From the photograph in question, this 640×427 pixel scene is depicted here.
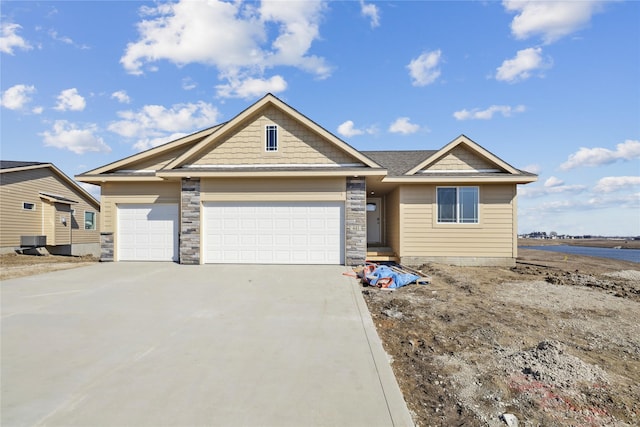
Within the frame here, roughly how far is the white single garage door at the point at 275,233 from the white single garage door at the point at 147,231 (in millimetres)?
1843

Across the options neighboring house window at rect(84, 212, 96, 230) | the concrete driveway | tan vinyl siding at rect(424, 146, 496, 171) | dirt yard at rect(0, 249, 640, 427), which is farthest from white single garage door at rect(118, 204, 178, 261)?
neighboring house window at rect(84, 212, 96, 230)

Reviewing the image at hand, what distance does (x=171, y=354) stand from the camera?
4.25 metres

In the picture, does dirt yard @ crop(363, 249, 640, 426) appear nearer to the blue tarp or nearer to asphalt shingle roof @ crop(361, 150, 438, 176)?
the blue tarp

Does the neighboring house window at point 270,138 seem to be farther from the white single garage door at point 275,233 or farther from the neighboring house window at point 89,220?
the neighboring house window at point 89,220

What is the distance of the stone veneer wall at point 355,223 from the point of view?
11.3 metres

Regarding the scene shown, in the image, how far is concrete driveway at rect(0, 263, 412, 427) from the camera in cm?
302

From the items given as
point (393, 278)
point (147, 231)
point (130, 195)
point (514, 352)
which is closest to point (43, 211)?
point (130, 195)

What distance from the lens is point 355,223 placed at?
37.3 ft

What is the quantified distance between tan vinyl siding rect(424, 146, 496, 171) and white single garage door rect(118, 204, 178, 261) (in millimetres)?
10202

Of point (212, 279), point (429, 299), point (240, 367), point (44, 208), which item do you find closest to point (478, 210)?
point (429, 299)

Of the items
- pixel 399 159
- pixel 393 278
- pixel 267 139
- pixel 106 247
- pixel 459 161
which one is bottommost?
pixel 393 278

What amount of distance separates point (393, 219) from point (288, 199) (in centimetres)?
510

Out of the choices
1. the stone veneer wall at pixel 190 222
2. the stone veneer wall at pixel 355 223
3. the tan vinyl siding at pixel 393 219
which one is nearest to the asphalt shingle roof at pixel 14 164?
the stone veneer wall at pixel 190 222

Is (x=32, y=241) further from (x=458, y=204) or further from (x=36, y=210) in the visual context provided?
(x=458, y=204)
